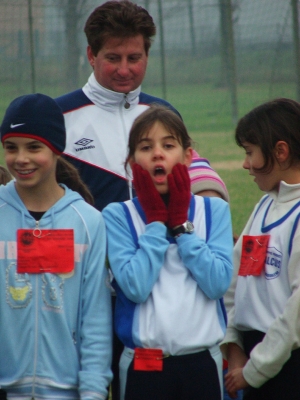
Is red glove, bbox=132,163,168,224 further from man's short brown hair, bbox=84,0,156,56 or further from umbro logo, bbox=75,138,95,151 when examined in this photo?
man's short brown hair, bbox=84,0,156,56

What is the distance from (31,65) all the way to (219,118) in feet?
11.4

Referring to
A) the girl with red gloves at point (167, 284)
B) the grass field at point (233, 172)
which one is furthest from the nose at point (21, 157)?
the grass field at point (233, 172)

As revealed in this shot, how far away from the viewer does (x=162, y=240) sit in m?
2.43

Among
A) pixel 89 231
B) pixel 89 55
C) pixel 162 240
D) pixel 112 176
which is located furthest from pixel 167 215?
pixel 89 55

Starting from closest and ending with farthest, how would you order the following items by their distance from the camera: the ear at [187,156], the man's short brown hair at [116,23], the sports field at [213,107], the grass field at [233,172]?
the ear at [187,156] → the man's short brown hair at [116,23] → the grass field at [233,172] → the sports field at [213,107]

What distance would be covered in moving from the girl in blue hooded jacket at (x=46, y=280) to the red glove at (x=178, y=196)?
273 mm

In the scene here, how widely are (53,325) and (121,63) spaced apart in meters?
1.23

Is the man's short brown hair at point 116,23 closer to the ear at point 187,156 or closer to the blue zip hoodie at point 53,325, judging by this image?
the ear at point 187,156

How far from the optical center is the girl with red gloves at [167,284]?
2.39 meters

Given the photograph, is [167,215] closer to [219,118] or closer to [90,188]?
[90,188]

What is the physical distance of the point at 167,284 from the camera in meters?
2.44

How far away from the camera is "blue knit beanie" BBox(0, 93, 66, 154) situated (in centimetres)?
247

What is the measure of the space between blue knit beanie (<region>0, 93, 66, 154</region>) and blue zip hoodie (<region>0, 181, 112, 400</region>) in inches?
11.0

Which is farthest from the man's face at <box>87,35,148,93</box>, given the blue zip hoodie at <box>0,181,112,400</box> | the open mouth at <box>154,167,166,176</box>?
the blue zip hoodie at <box>0,181,112,400</box>
